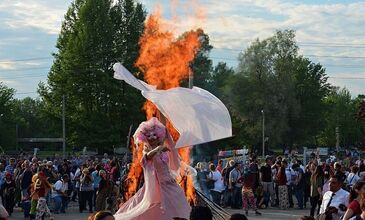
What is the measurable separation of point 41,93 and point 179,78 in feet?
151

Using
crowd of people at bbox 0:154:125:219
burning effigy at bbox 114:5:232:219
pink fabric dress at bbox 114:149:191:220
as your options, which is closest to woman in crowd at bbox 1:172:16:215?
crowd of people at bbox 0:154:125:219

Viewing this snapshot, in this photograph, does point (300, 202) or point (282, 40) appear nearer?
point (300, 202)

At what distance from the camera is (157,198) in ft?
34.4

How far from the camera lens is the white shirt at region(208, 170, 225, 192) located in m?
22.2

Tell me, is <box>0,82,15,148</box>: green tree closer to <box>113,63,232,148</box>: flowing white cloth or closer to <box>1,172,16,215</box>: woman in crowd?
<box>1,172,16,215</box>: woman in crowd

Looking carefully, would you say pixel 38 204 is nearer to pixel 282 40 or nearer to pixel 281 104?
pixel 281 104

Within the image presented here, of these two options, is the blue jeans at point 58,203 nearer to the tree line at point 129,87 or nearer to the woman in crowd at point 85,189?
the woman in crowd at point 85,189

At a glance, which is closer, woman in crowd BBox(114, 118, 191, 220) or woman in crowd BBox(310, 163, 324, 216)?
woman in crowd BBox(114, 118, 191, 220)

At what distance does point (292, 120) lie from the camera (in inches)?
2726

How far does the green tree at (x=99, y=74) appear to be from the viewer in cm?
5381

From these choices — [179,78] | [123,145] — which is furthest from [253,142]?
[179,78]

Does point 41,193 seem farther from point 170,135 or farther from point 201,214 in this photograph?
point 201,214

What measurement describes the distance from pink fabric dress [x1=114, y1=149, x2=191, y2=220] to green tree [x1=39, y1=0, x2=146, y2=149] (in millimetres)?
42583

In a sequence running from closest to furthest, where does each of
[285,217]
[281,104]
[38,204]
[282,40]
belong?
[38,204] → [285,217] → [281,104] → [282,40]
